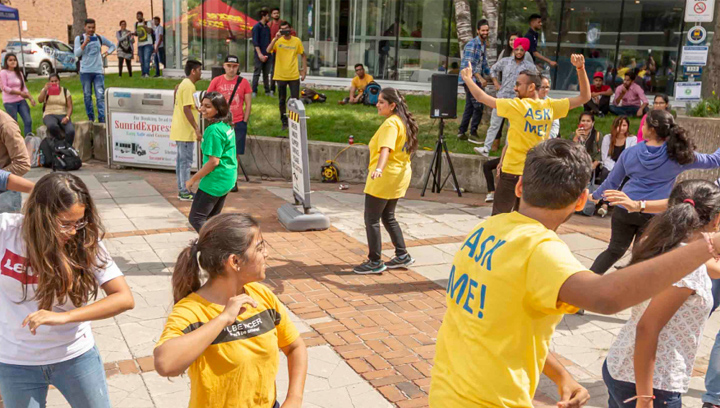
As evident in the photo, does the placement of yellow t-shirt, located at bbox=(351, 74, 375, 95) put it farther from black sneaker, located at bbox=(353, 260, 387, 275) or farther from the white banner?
black sneaker, located at bbox=(353, 260, 387, 275)

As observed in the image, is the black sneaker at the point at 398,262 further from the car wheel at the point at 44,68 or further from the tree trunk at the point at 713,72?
the car wheel at the point at 44,68

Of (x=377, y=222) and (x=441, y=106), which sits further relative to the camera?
(x=441, y=106)

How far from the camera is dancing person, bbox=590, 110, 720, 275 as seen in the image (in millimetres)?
5527

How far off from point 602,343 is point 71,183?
443 centimetres

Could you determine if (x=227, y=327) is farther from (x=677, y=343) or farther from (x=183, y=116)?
(x=183, y=116)

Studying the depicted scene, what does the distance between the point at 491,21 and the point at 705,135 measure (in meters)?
4.95

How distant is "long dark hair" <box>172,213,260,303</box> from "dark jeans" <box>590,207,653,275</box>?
405 cm

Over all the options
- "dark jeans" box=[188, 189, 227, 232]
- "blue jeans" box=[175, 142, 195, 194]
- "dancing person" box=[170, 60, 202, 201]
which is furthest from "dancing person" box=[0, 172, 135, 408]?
"blue jeans" box=[175, 142, 195, 194]

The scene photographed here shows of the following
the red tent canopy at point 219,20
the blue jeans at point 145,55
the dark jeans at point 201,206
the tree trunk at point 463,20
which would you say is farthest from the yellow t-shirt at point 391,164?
the blue jeans at point 145,55

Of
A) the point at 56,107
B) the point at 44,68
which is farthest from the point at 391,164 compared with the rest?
the point at 44,68

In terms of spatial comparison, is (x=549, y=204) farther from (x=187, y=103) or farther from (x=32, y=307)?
(x=187, y=103)

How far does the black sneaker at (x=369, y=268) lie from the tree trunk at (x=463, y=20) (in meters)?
6.98

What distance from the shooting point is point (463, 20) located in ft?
42.3

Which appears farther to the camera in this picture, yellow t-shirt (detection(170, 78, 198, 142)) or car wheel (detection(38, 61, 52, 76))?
car wheel (detection(38, 61, 52, 76))
